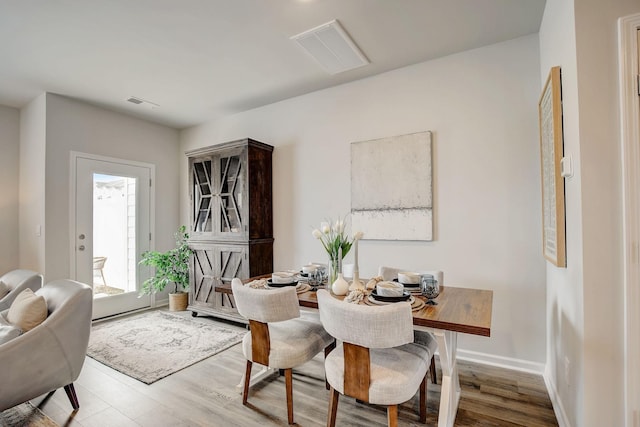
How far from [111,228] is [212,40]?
9.95 ft

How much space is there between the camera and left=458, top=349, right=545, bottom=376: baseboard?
2445mm

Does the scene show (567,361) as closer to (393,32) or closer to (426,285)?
(426,285)

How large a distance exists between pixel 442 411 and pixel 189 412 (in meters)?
1.59

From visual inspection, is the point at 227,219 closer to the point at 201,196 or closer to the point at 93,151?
the point at 201,196

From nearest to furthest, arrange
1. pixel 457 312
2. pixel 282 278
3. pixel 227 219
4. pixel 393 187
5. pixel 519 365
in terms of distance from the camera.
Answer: pixel 457 312 < pixel 282 278 < pixel 519 365 < pixel 393 187 < pixel 227 219

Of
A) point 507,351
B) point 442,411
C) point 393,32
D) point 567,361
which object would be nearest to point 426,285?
point 442,411

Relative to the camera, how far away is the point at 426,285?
186 cm

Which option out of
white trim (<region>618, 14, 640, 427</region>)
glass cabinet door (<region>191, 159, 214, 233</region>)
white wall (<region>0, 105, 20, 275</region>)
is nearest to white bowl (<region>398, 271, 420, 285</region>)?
white trim (<region>618, 14, 640, 427</region>)

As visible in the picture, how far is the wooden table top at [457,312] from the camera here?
1.42 m

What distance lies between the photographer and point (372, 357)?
1696mm

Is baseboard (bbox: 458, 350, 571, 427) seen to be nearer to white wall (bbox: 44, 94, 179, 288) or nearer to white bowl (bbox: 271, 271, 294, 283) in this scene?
white bowl (bbox: 271, 271, 294, 283)

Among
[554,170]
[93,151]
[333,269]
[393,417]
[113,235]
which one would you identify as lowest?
[393,417]

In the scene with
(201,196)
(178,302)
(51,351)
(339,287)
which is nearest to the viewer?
(51,351)

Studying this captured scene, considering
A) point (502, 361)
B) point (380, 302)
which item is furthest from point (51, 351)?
point (502, 361)
